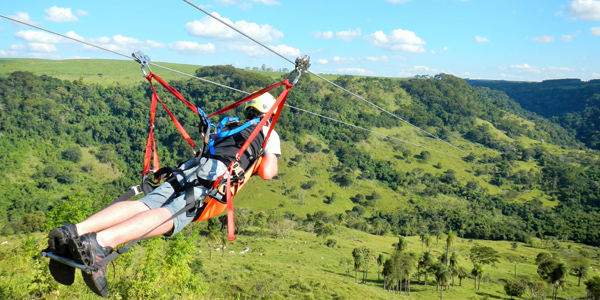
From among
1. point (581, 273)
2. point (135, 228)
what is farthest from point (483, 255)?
point (135, 228)

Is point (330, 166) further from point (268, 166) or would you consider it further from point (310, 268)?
point (268, 166)

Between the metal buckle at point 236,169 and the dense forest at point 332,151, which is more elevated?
the metal buckle at point 236,169

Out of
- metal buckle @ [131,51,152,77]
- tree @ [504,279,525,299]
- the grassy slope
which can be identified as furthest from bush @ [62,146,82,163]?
metal buckle @ [131,51,152,77]

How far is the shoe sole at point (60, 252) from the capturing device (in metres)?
3.33

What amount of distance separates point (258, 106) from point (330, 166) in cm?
10736

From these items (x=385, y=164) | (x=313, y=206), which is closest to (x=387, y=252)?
(x=313, y=206)

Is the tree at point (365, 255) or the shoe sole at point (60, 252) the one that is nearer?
the shoe sole at point (60, 252)

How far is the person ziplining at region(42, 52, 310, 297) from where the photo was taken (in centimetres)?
342

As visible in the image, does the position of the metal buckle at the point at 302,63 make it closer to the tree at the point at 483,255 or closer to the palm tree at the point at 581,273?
the tree at the point at 483,255

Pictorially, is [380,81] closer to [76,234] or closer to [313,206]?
[313,206]

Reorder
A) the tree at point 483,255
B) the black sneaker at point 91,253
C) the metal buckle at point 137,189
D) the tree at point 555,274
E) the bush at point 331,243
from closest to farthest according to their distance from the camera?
the black sneaker at point 91,253 < the metal buckle at point 137,189 < the tree at point 555,274 < the bush at point 331,243 < the tree at point 483,255

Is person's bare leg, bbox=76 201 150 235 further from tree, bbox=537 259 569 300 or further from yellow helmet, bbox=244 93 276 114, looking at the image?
tree, bbox=537 259 569 300

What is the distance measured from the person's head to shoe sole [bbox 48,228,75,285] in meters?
2.64

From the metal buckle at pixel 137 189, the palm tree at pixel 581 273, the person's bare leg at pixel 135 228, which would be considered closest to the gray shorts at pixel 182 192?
the person's bare leg at pixel 135 228
